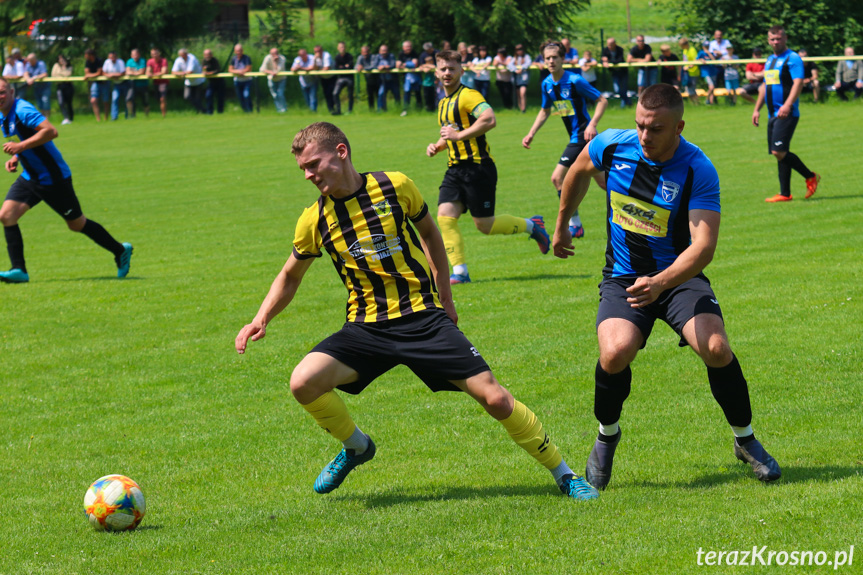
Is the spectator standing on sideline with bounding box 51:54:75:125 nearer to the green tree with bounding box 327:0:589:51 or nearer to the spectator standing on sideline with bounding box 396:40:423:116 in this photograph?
the green tree with bounding box 327:0:589:51

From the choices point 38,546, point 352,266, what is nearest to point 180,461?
point 38,546

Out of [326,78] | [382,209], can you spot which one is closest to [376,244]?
[382,209]

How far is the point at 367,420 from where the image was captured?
688 cm

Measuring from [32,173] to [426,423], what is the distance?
730cm

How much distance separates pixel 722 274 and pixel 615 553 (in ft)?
22.0

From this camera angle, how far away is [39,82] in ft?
122

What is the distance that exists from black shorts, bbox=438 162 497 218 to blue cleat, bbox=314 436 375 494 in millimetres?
5852

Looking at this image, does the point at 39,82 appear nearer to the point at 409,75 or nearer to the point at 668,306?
the point at 409,75

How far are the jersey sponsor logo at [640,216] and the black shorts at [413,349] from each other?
1.05 metres

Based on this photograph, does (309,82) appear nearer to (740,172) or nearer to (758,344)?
(740,172)

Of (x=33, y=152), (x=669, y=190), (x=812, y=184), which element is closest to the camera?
(x=669, y=190)

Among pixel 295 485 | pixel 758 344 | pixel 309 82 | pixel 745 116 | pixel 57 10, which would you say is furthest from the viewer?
pixel 57 10

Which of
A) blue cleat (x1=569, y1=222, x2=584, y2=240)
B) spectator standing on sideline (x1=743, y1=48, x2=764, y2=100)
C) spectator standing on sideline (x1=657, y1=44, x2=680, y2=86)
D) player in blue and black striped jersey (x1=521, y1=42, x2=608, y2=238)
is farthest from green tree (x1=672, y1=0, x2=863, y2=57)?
blue cleat (x1=569, y1=222, x2=584, y2=240)

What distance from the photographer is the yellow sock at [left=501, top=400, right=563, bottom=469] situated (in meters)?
5.09
